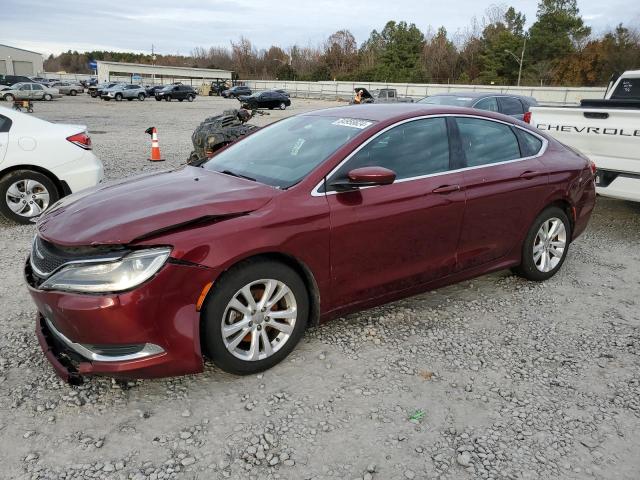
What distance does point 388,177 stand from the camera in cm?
331

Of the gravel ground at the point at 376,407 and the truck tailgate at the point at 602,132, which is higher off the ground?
the truck tailgate at the point at 602,132

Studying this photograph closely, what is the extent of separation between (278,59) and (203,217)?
12648 cm

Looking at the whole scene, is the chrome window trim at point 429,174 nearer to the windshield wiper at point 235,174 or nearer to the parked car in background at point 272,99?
the windshield wiper at point 235,174

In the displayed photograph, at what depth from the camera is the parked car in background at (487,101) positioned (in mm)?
10273

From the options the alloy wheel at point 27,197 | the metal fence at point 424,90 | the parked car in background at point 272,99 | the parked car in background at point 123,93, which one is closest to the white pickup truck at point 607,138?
the alloy wheel at point 27,197

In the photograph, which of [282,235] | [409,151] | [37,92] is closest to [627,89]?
[409,151]

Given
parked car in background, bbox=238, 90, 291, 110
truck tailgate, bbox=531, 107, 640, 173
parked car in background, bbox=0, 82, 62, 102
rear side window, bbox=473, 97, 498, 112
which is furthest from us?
parked car in background, bbox=238, 90, 291, 110

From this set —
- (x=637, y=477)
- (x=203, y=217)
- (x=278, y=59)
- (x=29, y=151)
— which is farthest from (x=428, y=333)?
(x=278, y=59)

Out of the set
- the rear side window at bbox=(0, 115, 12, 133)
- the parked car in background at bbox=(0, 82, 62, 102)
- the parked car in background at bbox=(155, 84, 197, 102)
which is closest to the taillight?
the rear side window at bbox=(0, 115, 12, 133)

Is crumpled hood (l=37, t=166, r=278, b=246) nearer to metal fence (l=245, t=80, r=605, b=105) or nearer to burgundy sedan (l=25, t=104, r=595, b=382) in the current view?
burgundy sedan (l=25, t=104, r=595, b=382)

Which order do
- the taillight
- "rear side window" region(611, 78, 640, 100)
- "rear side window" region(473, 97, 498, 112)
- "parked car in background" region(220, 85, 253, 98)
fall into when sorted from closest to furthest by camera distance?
1. the taillight
2. "rear side window" region(611, 78, 640, 100)
3. "rear side window" region(473, 97, 498, 112)
4. "parked car in background" region(220, 85, 253, 98)

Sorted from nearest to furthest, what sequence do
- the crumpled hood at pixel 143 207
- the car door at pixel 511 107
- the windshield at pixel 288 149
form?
the crumpled hood at pixel 143 207
the windshield at pixel 288 149
the car door at pixel 511 107

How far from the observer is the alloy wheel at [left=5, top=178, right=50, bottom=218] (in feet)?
20.9

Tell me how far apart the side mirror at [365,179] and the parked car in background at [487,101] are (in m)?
7.21
